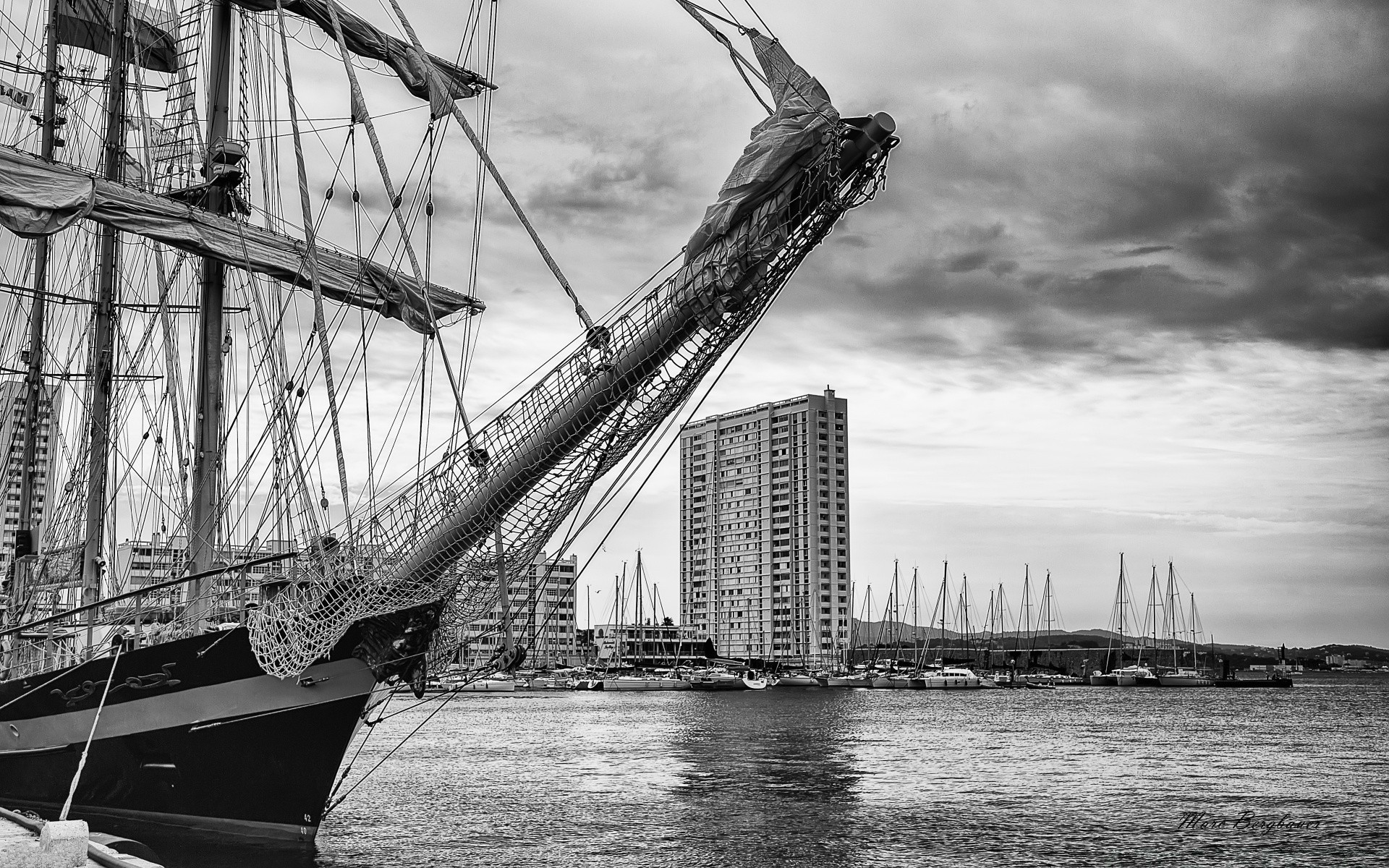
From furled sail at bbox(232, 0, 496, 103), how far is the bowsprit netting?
1210 centimetres

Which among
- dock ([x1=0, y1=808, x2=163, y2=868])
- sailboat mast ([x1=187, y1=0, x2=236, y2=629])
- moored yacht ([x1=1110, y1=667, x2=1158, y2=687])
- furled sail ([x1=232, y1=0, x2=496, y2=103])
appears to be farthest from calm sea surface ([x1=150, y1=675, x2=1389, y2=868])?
moored yacht ([x1=1110, y1=667, x2=1158, y2=687])

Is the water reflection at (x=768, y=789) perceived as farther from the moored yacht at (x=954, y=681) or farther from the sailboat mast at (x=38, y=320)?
the moored yacht at (x=954, y=681)

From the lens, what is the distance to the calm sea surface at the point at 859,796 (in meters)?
28.7

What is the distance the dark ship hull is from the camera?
2117 cm

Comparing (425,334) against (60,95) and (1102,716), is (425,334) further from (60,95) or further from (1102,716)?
(1102,716)

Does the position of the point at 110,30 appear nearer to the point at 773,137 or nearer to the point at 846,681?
the point at 773,137

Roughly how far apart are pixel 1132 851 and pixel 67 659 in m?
24.8

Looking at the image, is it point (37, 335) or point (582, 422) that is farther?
point (37, 335)

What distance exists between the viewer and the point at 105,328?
3073 centimetres

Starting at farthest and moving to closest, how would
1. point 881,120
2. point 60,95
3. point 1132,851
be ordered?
point 60,95 → point 1132,851 → point 881,120

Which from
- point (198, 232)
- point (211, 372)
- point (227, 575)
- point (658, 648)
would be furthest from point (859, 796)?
point (658, 648)

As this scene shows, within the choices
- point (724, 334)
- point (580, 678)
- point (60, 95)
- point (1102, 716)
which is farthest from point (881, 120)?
point (580, 678)

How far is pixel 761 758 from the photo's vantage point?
56469 millimetres

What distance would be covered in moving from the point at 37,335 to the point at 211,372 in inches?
540
